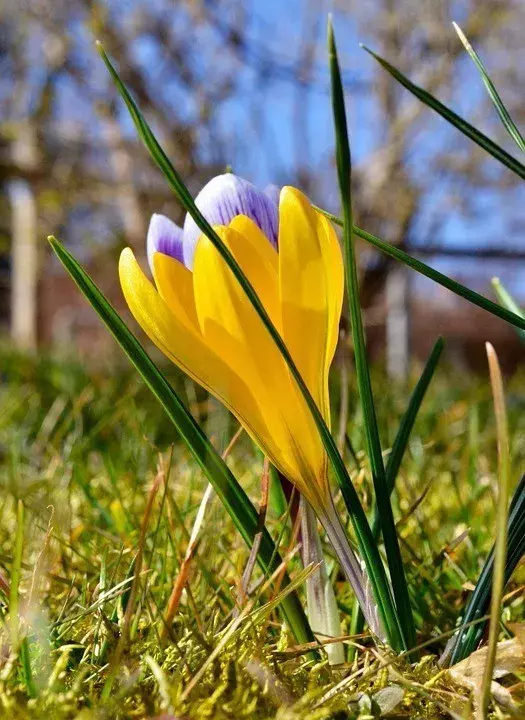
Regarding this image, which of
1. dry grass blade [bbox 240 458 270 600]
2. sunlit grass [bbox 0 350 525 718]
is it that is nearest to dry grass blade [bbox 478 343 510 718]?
sunlit grass [bbox 0 350 525 718]

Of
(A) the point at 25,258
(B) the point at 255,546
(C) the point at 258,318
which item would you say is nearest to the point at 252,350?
(C) the point at 258,318

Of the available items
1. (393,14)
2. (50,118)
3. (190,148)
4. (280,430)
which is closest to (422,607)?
(280,430)

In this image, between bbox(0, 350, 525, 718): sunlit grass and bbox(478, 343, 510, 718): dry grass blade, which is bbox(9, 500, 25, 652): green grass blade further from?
bbox(478, 343, 510, 718): dry grass blade

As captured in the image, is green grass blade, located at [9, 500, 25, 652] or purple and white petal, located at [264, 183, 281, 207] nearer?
green grass blade, located at [9, 500, 25, 652]

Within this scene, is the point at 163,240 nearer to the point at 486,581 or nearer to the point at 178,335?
the point at 178,335

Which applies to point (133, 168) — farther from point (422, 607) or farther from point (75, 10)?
point (422, 607)

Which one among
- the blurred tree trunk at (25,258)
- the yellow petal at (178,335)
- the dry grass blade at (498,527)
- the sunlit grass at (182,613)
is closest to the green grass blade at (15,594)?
the sunlit grass at (182,613)
